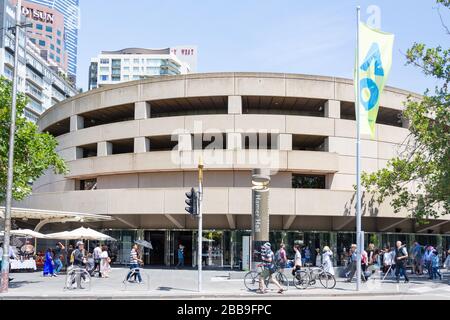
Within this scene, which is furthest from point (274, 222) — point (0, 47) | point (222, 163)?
point (0, 47)

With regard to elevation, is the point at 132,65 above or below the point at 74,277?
above

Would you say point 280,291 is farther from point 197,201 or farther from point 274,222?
point 274,222

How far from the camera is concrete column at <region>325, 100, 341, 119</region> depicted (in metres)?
35.4

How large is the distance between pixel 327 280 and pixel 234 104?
1685 centimetres

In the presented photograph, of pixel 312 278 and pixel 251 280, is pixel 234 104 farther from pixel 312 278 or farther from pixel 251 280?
pixel 312 278

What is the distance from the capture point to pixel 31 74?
102500 mm

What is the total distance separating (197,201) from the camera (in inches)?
802

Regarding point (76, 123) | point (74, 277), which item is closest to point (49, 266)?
point (74, 277)

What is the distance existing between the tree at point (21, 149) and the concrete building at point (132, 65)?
11888 centimetres

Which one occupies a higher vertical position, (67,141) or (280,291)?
(67,141)

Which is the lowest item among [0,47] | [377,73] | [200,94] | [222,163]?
[222,163]

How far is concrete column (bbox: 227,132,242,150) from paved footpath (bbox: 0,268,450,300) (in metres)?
11.4

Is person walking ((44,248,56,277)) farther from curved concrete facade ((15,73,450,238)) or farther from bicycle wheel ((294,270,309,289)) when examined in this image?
bicycle wheel ((294,270,309,289))

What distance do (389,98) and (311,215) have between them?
10.5 meters
